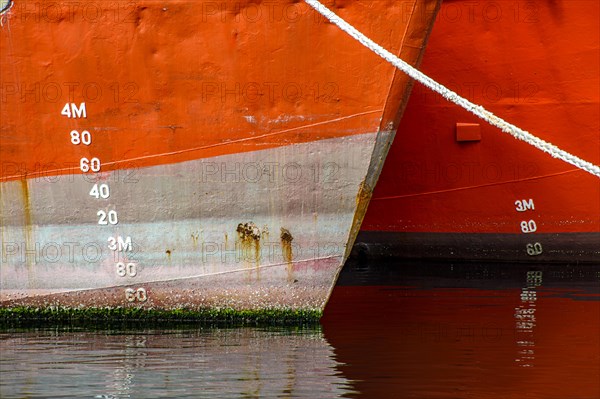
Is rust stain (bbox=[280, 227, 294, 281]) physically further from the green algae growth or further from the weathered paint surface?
the green algae growth

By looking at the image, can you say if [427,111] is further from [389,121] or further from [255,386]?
[255,386]

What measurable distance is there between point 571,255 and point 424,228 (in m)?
1.66

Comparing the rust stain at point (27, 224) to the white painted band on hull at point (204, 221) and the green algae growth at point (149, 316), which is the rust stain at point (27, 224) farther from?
the green algae growth at point (149, 316)

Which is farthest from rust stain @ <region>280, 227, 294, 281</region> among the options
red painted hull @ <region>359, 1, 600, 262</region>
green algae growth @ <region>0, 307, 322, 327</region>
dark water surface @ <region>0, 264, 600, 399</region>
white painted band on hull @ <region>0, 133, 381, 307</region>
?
red painted hull @ <region>359, 1, 600, 262</region>

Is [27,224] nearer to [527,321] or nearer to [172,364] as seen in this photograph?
[172,364]

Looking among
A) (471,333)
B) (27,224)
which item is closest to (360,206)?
(471,333)

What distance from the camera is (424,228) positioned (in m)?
12.6

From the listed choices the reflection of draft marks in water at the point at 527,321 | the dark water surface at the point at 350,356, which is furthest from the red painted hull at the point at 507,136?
the dark water surface at the point at 350,356

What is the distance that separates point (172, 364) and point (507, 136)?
5.64 meters

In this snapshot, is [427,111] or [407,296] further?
[427,111]

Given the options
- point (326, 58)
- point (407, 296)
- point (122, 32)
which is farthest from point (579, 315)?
point (122, 32)

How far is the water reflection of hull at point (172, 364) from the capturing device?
6867 mm

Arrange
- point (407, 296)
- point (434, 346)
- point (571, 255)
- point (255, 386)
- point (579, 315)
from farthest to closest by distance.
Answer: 1. point (571, 255)
2. point (407, 296)
3. point (579, 315)
4. point (434, 346)
5. point (255, 386)

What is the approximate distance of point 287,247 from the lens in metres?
8.41
